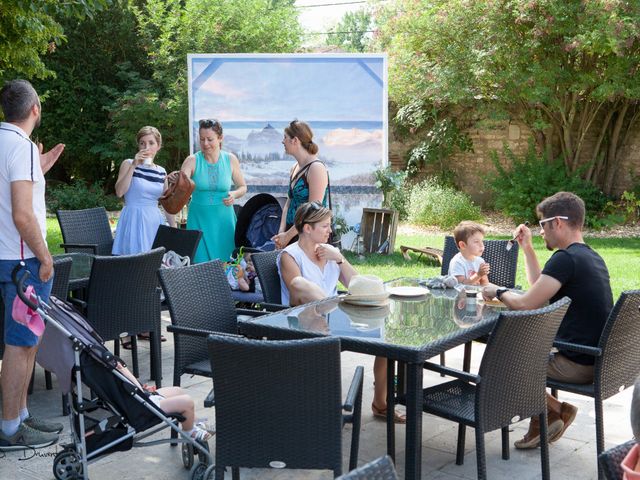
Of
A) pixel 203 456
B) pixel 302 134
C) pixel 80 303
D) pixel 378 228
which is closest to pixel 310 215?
pixel 302 134

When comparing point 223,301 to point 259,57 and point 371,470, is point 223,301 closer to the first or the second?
point 371,470

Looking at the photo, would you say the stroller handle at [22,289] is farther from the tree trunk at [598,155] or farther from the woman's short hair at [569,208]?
the tree trunk at [598,155]

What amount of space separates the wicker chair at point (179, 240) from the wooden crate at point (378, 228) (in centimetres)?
543

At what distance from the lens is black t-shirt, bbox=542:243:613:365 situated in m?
4.01

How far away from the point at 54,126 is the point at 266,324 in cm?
1830

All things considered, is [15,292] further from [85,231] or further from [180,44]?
[180,44]

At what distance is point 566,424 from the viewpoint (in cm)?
436

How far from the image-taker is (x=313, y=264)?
184 inches

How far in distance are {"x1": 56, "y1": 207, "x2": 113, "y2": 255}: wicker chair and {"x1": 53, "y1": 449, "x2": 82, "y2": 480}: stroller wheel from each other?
11.1 feet

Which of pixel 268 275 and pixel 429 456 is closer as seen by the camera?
pixel 429 456

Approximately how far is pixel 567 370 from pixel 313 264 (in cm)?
151

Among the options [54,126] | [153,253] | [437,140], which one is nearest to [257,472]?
[153,253]

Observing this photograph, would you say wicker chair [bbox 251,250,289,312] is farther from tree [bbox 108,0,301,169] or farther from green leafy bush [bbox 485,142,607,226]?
tree [bbox 108,0,301,169]

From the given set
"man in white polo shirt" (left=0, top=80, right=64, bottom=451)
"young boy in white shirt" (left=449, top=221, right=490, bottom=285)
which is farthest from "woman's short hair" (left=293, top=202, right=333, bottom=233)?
"man in white polo shirt" (left=0, top=80, right=64, bottom=451)
